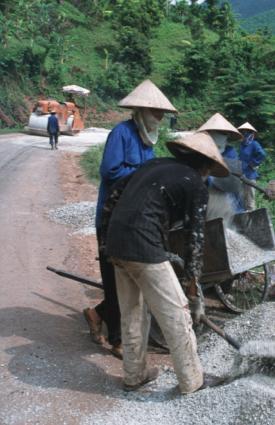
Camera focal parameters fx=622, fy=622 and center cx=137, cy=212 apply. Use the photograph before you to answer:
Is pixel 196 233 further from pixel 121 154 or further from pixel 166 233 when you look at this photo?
pixel 121 154

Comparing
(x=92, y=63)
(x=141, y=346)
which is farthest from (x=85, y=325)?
(x=92, y=63)

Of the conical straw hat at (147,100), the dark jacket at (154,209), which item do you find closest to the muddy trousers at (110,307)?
the dark jacket at (154,209)

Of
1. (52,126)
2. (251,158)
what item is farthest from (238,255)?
(52,126)

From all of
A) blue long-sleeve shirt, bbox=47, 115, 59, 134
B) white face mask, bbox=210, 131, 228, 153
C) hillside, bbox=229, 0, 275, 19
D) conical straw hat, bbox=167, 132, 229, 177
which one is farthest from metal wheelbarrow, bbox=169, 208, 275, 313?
hillside, bbox=229, 0, 275, 19

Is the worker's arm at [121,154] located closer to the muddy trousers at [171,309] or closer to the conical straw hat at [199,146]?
the conical straw hat at [199,146]

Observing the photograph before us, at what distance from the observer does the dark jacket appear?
3723 millimetres

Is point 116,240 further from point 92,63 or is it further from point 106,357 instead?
point 92,63

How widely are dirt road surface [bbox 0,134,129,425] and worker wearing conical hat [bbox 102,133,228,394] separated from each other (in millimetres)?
656

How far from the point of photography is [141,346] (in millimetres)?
4086

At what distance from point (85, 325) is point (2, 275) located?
1638mm

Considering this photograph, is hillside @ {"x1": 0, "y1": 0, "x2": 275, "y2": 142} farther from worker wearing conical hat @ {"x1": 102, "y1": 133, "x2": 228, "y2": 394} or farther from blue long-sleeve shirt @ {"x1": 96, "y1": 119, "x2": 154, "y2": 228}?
worker wearing conical hat @ {"x1": 102, "y1": 133, "x2": 228, "y2": 394}

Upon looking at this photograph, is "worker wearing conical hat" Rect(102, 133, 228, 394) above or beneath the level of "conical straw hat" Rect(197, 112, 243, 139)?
beneath

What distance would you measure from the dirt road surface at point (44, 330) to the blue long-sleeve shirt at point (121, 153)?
130 centimetres

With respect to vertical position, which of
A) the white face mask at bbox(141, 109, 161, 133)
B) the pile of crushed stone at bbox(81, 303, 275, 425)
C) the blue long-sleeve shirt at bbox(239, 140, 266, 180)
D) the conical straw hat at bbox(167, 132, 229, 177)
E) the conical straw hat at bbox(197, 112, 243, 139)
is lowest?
the pile of crushed stone at bbox(81, 303, 275, 425)
